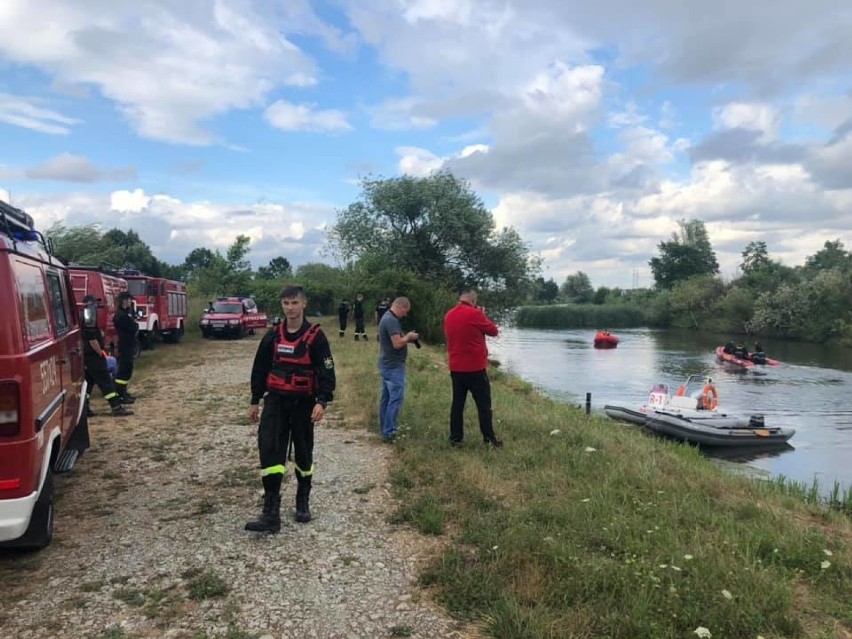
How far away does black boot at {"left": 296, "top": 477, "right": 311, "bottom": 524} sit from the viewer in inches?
201

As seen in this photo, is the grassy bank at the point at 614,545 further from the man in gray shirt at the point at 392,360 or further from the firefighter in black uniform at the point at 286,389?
the firefighter in black uniform at the point at 286,389

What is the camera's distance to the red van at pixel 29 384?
3592 millimetres

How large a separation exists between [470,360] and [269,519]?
3.20 metres

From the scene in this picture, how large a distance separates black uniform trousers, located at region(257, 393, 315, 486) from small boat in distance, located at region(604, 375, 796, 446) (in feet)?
37.4

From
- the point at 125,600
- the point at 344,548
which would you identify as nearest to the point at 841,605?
the point at 344,548

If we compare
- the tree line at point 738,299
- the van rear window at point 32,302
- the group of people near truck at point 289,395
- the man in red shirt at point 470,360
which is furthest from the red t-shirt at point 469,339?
the tree line at point 738,299

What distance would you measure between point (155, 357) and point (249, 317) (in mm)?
9620

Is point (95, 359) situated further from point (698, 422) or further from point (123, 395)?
point (698, 422)

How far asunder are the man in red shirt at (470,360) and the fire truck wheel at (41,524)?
4.22m

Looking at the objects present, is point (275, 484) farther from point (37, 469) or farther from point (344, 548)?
point (37, 469)

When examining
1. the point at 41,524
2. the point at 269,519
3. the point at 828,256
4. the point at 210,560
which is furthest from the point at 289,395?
the point at 828,256

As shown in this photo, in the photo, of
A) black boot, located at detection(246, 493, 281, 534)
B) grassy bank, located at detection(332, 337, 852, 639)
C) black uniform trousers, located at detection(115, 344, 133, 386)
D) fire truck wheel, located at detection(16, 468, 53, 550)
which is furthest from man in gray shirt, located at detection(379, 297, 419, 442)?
black uniform trousers, located at detection(115, 344, 133, 386)

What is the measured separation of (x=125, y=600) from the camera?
379 cm

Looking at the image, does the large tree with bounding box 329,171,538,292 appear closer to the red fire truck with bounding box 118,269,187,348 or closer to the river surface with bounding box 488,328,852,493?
the river surface with bounding box 488,328,852,493
